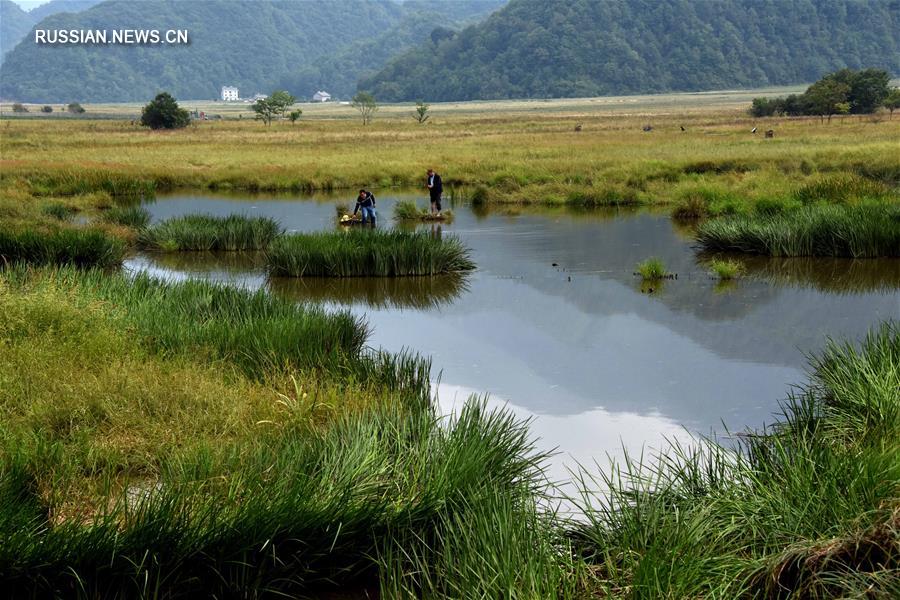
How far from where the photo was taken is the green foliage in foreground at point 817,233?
2109cm

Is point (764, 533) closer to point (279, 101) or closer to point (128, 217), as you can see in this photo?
point (128, 217)

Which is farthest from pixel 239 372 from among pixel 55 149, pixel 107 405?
pixel 55 149

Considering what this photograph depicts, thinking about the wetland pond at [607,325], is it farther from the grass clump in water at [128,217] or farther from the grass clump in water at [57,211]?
the grass clump in water at [57,211]

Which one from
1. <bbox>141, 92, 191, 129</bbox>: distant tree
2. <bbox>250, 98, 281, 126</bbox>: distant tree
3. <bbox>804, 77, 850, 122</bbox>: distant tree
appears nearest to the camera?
<bbox>804, 77, 850, 122</bbox>: distant tree

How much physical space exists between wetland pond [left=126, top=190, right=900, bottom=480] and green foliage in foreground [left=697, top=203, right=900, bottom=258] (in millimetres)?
410

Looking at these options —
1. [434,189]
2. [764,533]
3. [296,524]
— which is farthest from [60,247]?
[764,533]

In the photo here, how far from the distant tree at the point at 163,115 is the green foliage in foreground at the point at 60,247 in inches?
2913

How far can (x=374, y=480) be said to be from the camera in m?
7.23

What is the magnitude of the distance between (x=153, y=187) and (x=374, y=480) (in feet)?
112

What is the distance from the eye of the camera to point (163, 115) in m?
91.1

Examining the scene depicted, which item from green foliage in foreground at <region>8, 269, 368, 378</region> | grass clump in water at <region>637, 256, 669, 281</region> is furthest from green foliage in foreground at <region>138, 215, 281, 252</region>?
green foliage in foreground at <region>8, 269, 368, 378</region>

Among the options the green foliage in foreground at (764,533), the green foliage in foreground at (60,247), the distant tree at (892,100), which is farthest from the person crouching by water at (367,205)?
the distant tree at (892,100)

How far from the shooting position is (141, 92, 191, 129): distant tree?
3588 inches

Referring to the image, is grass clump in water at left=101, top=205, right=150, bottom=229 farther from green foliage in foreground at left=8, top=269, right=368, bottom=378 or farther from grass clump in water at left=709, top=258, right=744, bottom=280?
grass clump in water at left=709, top=258, right=744, bottom=280
